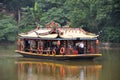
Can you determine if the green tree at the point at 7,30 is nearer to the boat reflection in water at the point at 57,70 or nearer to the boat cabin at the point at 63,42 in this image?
the boat cabin at the point at 63,42

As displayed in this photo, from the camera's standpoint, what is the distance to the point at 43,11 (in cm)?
5166

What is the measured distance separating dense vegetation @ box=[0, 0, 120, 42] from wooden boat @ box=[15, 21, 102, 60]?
1246 centimetres

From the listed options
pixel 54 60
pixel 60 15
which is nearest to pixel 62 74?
pixel 54 60

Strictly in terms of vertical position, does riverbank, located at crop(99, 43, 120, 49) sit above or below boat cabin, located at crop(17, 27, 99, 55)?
below

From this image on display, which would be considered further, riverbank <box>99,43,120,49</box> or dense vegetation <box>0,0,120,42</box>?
dense vegetation <box>0,0,120,42</box>

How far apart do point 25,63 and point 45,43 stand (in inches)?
150

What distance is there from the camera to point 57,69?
77.2 ft

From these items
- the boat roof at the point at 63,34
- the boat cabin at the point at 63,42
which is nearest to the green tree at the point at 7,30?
the boat roof at the point at 63,34

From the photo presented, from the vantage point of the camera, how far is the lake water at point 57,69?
67.2ft

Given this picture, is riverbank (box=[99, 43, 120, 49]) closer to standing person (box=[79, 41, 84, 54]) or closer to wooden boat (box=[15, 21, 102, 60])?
wooden boat (box=[15, 21, 102, 60])

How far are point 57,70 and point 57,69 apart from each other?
17.3 inches

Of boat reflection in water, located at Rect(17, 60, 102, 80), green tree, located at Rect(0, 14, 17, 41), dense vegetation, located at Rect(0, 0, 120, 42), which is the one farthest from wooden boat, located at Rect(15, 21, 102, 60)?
green tree, located at Rect(0, 14, 17, 41)

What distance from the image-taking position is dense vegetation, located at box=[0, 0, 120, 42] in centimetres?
4162

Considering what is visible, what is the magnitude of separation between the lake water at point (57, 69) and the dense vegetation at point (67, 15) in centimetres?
1443
